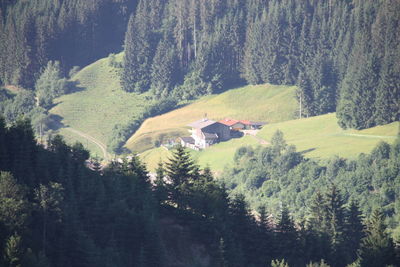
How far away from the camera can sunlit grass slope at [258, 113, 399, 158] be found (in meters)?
136

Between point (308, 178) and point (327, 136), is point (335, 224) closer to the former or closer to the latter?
point (308, 178)

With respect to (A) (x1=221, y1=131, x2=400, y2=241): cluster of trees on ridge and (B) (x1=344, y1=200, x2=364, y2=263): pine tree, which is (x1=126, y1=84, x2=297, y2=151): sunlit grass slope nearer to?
(A) (x1=221, y1=131, x2=400, y2=241): cluster of trees on ridge

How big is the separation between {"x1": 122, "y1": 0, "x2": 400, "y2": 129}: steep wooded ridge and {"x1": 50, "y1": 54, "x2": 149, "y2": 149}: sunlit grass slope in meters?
4.13

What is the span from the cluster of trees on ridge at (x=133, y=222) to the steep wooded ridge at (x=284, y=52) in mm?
54337

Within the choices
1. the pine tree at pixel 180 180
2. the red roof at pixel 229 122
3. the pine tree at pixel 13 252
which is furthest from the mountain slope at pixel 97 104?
the pine tree at pixel 13 252

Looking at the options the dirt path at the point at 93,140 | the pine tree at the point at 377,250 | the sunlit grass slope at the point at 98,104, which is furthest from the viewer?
the sunlit grass slope at the point at 98,104

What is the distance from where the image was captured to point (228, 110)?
556 feet

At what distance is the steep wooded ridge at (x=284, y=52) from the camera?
150125 mm

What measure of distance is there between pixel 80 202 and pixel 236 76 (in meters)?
104

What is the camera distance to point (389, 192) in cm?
12181

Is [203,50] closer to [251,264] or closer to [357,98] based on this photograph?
[357,98]

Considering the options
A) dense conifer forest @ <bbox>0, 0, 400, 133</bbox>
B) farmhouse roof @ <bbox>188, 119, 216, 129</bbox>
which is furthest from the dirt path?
dense conifer forest @ <bbox>0, 0, 400, 133</bbox>

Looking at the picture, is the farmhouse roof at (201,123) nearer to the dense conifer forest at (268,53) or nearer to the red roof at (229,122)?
the red roof at (229,122)

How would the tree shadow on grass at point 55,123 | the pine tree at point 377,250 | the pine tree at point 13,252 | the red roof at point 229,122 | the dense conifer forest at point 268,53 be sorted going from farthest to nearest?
the tree shadow on grass at point 55,123 → the red roof at point 229,122 → the dense conifer forest at point 268,53 → the pine tree at point 377,250 → the pine tree at point 13,252
